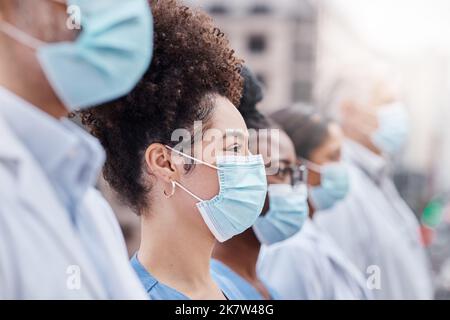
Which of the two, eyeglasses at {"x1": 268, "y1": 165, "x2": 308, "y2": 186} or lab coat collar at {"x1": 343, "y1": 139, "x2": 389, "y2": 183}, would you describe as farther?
lab coat collar at {"x1": 343, "y1": 139, "x2": 389, "y2": 183}

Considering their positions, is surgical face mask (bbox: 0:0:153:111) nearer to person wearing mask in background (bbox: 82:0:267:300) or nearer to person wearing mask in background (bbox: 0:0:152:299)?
person wearing mask in background (bbox: 0:0:152:299)

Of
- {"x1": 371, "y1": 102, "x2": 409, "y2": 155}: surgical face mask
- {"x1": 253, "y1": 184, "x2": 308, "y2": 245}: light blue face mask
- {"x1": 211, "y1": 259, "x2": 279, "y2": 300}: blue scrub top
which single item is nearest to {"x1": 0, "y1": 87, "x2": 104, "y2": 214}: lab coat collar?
{"x1": 211, "y1": 259, "x2": 279, "y2": 300}: blue scrub top

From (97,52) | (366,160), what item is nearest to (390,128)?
(366,160)

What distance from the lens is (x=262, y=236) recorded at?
6.75 feet

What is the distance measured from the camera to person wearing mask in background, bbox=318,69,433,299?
9.86 feet

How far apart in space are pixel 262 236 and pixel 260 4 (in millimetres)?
4108

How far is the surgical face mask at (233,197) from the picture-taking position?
5.08ft

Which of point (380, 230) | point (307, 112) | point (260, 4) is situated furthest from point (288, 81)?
point (307, 112)

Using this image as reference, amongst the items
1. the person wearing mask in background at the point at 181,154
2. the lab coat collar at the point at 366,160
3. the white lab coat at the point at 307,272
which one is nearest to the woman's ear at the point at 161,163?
the person wearing mask in background at the point at 181,154

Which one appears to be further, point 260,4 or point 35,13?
point 260,4

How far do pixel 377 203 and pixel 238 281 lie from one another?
1.40 metres

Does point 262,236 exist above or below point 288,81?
below

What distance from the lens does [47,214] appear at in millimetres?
1198
